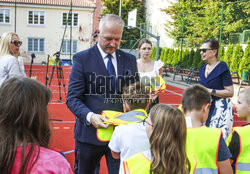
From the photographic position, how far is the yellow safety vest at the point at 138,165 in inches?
72.0

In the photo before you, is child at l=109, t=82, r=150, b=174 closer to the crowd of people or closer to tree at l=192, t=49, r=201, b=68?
the crowd of people

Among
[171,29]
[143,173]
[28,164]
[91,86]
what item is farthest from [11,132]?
[171,29]

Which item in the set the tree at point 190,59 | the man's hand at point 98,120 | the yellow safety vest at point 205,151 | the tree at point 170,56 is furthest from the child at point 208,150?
the tree at point 170,56

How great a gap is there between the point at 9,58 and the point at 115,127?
2.41m

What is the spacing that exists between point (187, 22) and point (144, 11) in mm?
25593

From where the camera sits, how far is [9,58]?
3.98m

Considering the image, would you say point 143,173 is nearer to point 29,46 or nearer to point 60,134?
point 60,134

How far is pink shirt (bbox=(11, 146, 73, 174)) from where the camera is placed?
4.56ft

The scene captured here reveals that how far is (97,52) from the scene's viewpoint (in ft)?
8.84

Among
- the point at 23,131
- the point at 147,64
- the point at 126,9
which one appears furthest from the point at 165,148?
the point at 126,9

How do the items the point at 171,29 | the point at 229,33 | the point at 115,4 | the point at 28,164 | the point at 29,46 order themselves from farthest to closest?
the point at 115,4, the point at 171,29, the point at 29,46, the point at 229,33, the point at 28,164

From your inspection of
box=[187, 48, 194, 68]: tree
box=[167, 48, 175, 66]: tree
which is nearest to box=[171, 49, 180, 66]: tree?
box=[167, 48, 175, 66]: tree

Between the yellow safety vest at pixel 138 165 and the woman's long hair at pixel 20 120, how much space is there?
2.23 feet

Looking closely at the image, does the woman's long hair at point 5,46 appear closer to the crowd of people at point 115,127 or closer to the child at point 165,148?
the crowd of people at point 115,127
